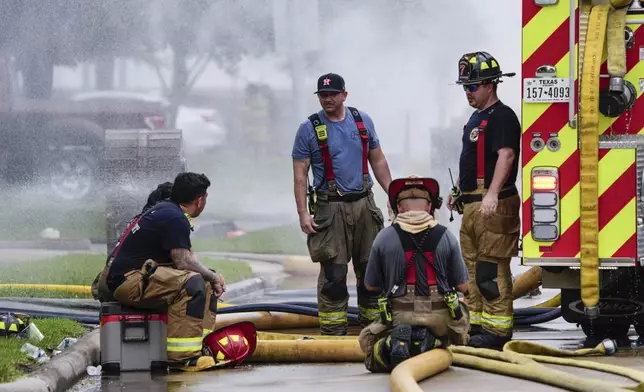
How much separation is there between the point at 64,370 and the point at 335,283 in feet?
7.39

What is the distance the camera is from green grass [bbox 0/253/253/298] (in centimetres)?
1464

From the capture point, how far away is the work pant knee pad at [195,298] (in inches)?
346

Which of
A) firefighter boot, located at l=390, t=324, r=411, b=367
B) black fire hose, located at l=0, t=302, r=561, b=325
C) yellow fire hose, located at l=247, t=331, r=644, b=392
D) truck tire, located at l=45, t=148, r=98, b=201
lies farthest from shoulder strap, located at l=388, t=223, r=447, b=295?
truck tire, located at l=45, t=148, r=98, b=201

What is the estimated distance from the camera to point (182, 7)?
2191 centimetres

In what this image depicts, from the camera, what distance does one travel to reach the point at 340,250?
10.1m

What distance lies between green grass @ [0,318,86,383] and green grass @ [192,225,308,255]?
29.2 feet

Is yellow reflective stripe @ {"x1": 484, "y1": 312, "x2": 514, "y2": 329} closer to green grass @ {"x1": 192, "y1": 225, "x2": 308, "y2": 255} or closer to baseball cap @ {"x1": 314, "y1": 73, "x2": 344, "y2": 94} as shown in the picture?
baseball cap @ {"x1": 314, "y1": 73, "x2": 344, "y2": 94}

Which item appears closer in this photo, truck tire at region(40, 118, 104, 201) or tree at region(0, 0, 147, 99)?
truck tire at region(40, 118, 104, 201)

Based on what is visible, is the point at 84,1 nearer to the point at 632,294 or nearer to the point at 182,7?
the point at 182,7

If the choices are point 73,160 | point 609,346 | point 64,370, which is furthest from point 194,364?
point 73,160

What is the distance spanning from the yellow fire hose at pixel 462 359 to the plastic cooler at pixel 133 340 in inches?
23.8

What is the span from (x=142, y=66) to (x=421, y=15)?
3944 mm

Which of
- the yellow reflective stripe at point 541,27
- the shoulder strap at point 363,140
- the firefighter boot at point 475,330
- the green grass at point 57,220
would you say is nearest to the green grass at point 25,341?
the shoulder strap at point 363,140

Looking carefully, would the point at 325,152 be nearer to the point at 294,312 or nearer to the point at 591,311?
the point at 294,312
